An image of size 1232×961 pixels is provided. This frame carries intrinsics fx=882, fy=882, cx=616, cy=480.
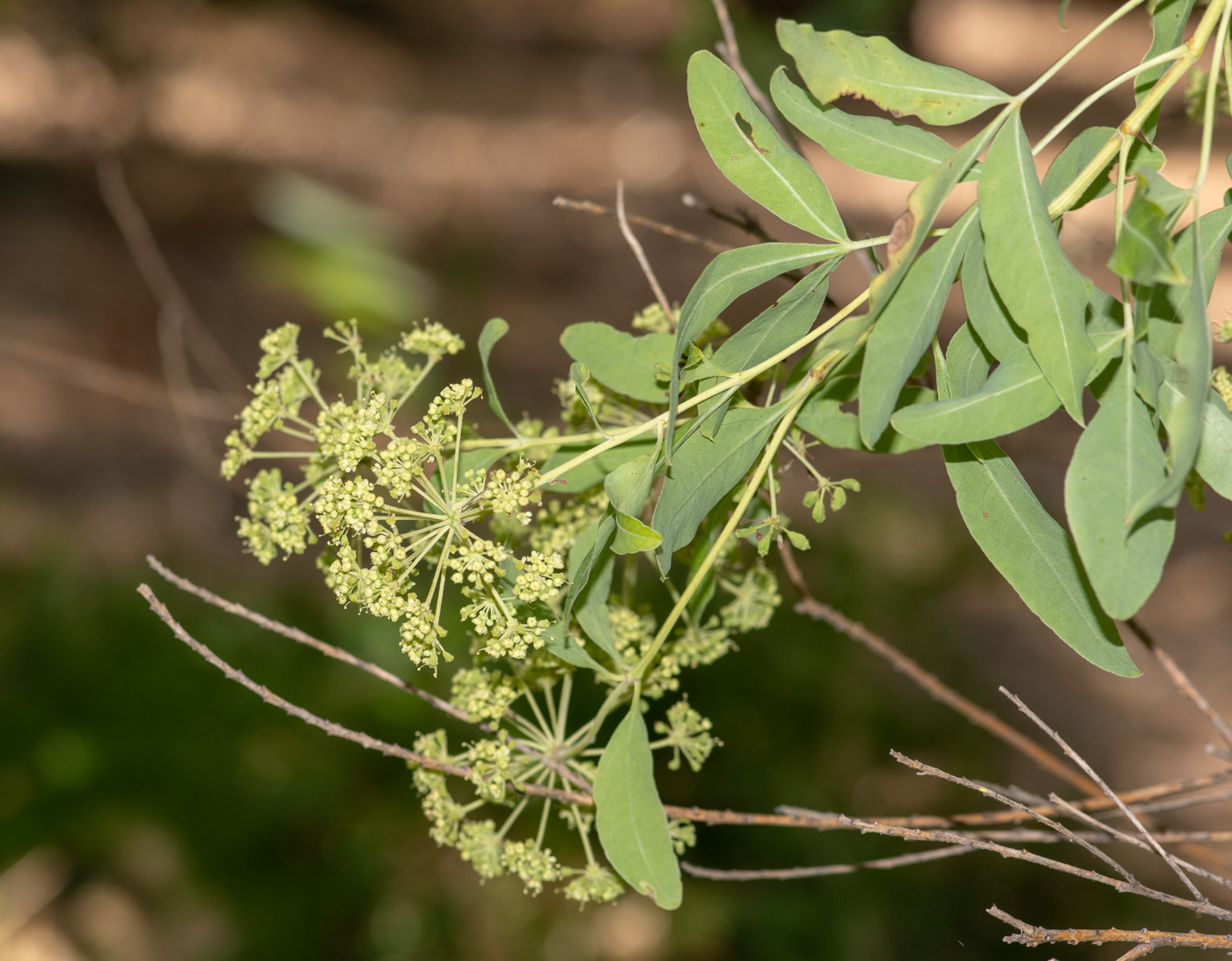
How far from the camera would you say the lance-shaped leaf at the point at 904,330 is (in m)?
0.90

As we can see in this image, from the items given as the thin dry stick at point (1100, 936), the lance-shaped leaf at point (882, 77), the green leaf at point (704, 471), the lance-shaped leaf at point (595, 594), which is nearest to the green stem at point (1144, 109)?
the lance-shaped leaf at point (882, 77)

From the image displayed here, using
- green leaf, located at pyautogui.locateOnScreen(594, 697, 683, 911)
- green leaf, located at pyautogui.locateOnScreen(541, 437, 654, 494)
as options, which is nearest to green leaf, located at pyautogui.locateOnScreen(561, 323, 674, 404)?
green leaf, located at pyautogui.locateOnScreen(541, 437, 654, 494)

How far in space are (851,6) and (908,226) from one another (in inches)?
217

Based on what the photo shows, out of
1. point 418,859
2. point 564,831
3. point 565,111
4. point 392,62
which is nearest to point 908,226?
point 564,831

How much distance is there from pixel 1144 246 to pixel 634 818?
0.80 meters

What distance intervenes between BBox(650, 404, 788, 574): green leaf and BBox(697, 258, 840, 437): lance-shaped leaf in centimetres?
2

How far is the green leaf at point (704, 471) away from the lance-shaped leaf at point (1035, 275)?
266 mm

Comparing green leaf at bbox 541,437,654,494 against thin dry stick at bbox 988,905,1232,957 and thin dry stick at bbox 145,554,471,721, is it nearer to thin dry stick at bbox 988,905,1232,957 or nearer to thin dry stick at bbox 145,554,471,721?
thin dry stick at bbox 145,554,471,721

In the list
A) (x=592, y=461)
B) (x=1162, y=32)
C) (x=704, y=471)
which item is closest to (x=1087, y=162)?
(x=1162, y=32)

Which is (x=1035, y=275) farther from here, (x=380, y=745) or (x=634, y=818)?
(x=380, y=745)

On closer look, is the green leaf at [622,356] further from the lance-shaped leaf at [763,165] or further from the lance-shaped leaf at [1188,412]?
the lance-shaped leaf at [1188,412]

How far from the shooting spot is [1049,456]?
5.18 meters

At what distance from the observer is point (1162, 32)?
1040 mm

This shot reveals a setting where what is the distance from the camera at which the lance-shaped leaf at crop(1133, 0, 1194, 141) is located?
102 centimetres
